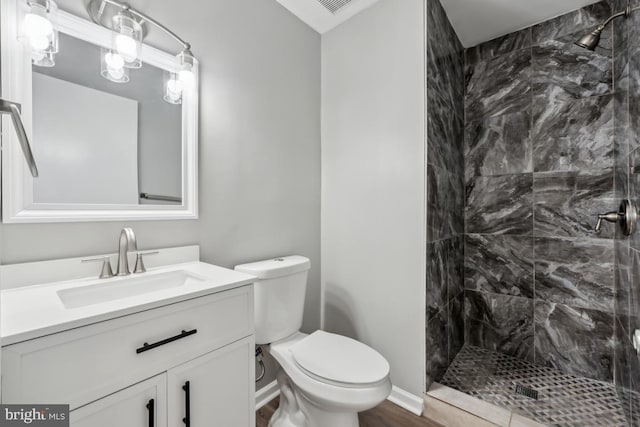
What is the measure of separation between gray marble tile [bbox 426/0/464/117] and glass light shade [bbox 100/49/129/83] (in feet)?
5.03

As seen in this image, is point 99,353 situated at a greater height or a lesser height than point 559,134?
lesser

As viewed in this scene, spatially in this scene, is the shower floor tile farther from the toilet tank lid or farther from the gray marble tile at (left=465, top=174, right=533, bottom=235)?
the toilet tank lid

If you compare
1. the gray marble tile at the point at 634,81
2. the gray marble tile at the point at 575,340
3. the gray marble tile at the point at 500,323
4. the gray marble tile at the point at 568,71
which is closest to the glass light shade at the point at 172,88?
the gray marble tile at the point at 634,81

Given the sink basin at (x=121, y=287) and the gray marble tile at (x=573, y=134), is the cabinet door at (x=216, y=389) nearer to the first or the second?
the sink basin at (x=121, y=287)

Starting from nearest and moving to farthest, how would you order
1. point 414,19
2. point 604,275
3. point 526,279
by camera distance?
point 414,19
point 604,275
point 526,279

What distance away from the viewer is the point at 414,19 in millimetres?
1625

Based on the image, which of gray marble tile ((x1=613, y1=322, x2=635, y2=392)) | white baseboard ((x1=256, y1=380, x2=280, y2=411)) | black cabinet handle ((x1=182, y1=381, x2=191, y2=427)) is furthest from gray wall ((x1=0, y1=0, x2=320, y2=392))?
gray marble tile ((x1=613, y1=322, x2=635, y2=392))

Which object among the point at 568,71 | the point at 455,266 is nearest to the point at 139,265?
the point at 455,266

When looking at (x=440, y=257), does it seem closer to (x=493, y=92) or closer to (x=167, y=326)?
(x=493, y=92)

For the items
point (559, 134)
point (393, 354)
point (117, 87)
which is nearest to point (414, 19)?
point (559, 134)

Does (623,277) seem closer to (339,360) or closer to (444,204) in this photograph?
(444,204)

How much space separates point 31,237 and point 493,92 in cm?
282

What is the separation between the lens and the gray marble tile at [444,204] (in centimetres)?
166

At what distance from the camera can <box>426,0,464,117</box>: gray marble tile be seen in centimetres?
167
